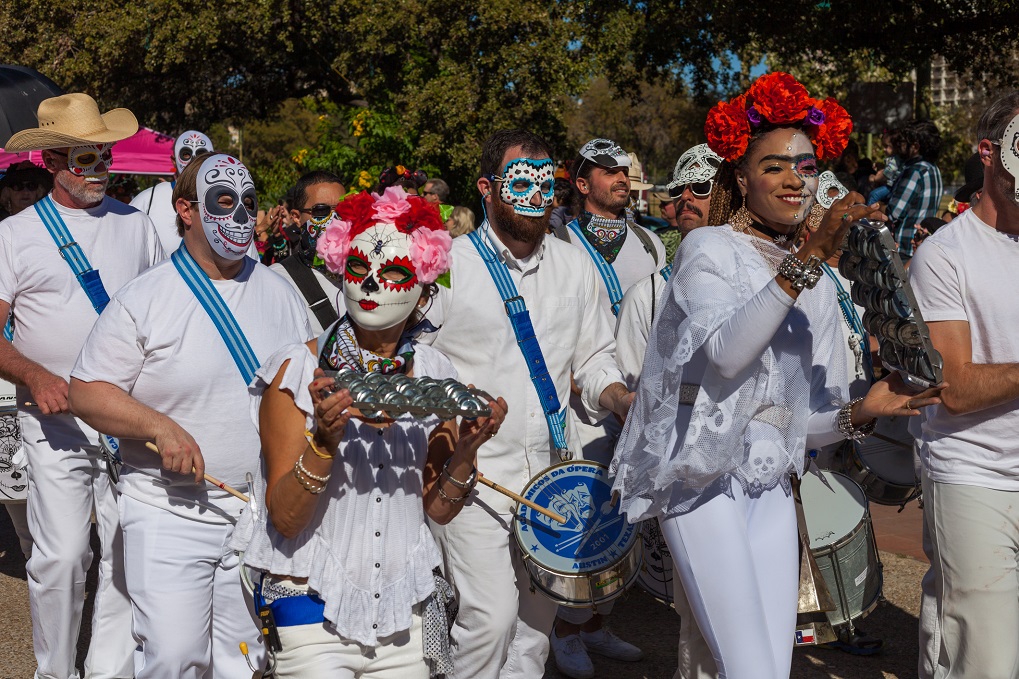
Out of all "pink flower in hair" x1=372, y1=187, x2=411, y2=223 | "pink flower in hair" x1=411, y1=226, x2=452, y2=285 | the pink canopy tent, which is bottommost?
"pink flower in hair" x1=411, y1=226, x2=452, y2=285

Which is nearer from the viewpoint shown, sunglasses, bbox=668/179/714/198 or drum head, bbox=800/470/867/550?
drum head, bbox=800/470/867/550

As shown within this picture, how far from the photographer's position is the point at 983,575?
4.16 meters

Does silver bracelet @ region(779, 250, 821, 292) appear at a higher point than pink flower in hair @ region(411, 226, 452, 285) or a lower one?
lower

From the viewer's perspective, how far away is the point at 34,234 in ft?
18.4

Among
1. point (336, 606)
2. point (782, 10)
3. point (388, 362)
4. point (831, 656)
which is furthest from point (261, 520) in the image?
point (782, 10)

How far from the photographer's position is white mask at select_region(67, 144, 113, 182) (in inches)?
231

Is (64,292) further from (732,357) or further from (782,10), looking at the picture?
(782,10)

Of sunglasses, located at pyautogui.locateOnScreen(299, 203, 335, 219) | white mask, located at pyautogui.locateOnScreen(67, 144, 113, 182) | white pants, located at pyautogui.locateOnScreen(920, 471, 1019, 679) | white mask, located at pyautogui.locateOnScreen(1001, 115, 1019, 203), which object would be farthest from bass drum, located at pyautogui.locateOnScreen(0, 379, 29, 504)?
white mask, located at pyautogui.locateOnScreen(1001, 115, 1019, 203)

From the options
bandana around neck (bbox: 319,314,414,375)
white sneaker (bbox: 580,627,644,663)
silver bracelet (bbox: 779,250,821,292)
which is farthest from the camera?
white sneaker (bbox: 580,627,644,663)

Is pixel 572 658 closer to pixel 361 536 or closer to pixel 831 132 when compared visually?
pixel 361 536

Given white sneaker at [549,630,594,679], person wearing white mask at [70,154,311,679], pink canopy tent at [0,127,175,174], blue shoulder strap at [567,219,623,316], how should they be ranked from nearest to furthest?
person wearing white mask at [70,154,311,679] < white sneaker at [549,630,594,679] < blue shoulder strap at [567,219,623,316] < pink canopy tent at [0,127,175,174]

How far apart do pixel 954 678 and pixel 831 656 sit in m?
2.07

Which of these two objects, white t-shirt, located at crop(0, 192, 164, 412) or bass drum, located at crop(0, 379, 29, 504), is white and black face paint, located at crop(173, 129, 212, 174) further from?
white t-shirt, located at crop(0, 192, 164, 412)

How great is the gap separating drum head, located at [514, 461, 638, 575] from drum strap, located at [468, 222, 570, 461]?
0.34 m
